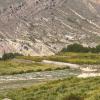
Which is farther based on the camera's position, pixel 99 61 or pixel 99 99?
pixel 99 61

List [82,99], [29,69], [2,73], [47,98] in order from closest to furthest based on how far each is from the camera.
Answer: [82,99], [47,98], [2,73], [29,69]

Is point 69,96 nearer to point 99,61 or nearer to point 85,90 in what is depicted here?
point 85,90

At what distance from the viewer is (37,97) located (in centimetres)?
5797

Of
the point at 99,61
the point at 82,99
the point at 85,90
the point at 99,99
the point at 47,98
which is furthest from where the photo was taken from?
the point at 99,61

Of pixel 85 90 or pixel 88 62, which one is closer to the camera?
pixel 85 90

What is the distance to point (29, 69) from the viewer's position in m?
166

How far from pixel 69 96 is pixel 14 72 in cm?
10584

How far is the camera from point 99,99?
4584cm

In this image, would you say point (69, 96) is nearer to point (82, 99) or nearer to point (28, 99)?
point (82, 99)

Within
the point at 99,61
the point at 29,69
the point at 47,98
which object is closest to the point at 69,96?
the point at 47,98

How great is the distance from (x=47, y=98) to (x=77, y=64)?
456ft

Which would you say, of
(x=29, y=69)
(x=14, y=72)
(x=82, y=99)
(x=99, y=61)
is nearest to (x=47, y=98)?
(x=82, y=99)

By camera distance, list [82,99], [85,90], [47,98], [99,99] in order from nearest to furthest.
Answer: [99,99]
[82,99]
[47,98]
[85,90]

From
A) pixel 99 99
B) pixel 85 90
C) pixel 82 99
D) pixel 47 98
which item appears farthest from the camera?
pixel 85 90
